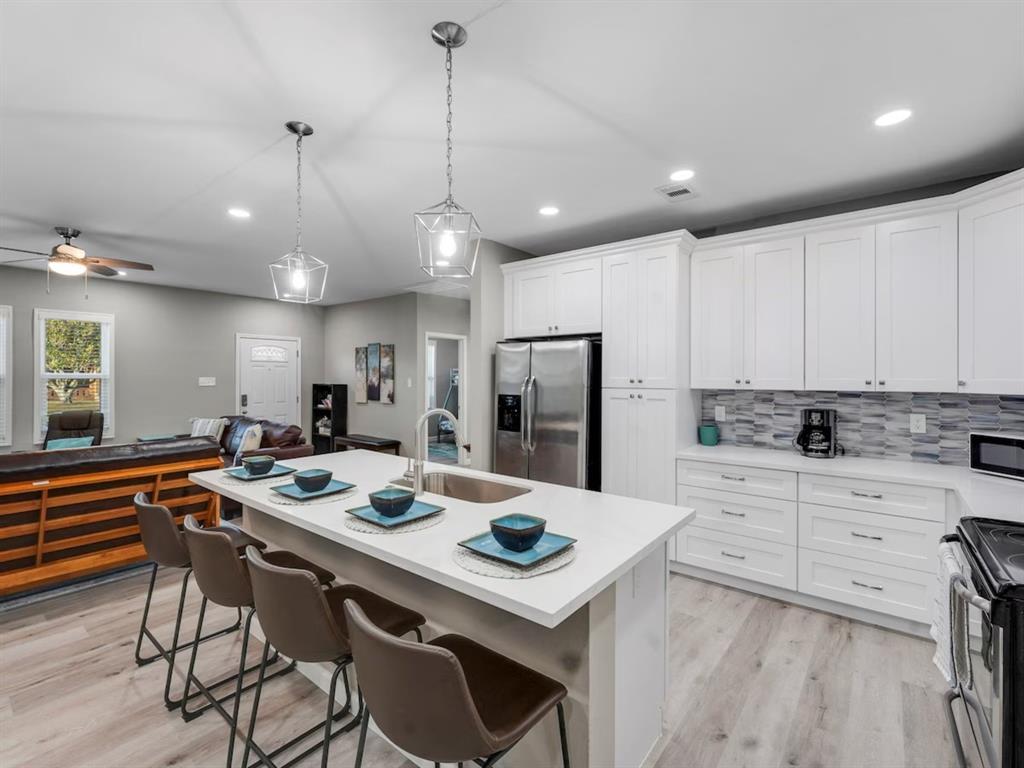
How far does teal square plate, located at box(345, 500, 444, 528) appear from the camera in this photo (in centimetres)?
160

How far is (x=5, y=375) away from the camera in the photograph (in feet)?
17.3

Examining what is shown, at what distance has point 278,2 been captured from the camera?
155 centimetres

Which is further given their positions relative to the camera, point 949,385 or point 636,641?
point 949,385

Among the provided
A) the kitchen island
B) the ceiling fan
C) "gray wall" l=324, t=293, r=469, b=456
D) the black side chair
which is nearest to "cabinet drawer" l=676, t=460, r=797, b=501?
the kitchen island

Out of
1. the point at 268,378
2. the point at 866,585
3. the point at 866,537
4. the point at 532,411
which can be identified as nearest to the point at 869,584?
the point at 866,585

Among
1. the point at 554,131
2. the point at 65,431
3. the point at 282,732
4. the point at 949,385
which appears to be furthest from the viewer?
the point at 65,431

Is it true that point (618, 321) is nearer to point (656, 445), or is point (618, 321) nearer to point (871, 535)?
point (656, 445)

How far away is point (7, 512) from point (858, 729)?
4544mm

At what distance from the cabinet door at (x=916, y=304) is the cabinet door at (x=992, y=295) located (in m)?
0.06

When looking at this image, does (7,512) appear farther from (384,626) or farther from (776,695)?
(776,695)

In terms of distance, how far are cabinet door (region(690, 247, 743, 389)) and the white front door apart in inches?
260

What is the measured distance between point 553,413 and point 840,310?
6.67 ft

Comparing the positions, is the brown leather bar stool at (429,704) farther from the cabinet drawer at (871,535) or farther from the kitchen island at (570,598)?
the cabinet drawer at (871,535)

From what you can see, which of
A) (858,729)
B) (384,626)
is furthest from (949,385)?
(384,626)
